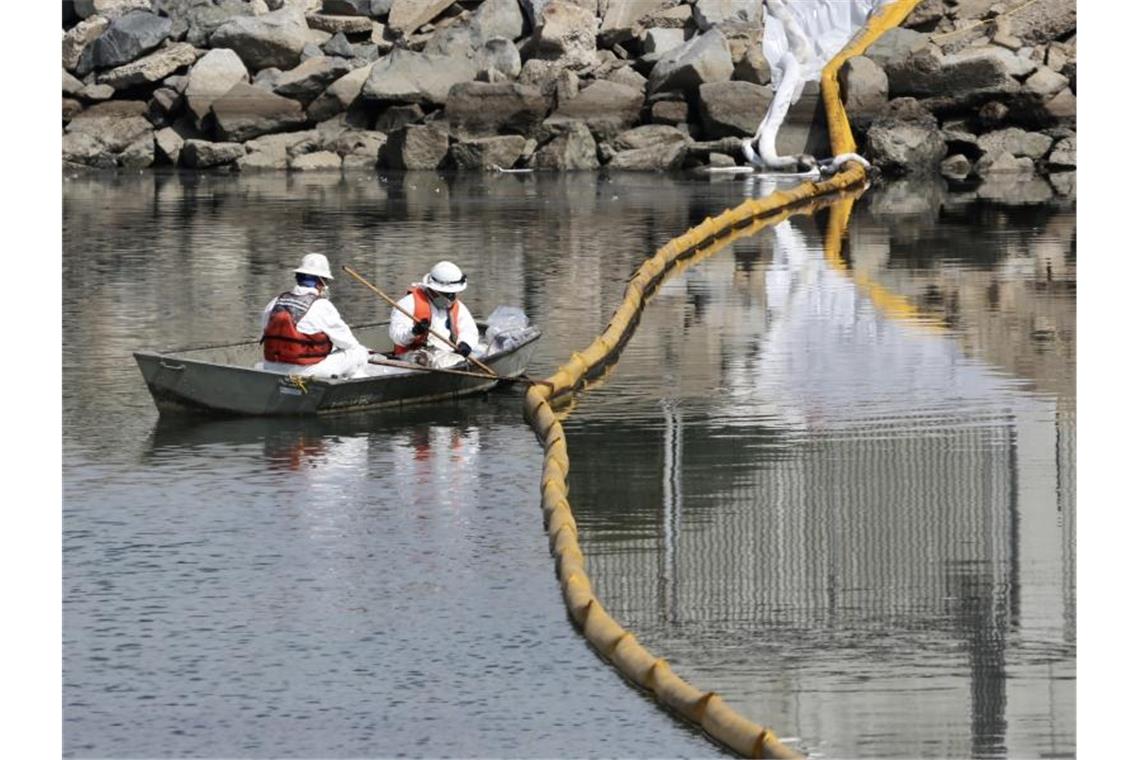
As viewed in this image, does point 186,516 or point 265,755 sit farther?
point 186,516

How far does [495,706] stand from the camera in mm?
12789

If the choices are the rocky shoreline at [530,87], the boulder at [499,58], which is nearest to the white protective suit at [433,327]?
the rocky shoreline at [530,87]

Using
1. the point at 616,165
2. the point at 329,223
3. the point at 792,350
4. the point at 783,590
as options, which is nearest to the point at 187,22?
the point at 616,165

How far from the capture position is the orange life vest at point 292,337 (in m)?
19.5

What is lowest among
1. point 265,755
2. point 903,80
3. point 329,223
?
point 265,755

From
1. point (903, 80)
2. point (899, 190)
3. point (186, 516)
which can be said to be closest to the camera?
point (186, 516)

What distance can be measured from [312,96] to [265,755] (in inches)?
1421

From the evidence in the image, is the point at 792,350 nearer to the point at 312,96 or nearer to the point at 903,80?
the point at 903,80

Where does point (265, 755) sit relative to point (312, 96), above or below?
below

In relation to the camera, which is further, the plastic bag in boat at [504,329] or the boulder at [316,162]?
the boulder at [316,162]

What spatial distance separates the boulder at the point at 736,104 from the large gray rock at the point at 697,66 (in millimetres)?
411

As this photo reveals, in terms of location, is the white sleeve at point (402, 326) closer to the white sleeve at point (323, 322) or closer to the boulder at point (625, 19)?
the white sleeve at point (323, 322)

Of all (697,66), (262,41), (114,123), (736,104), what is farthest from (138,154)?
(736,104)

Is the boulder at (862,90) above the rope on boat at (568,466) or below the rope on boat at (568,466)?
above
